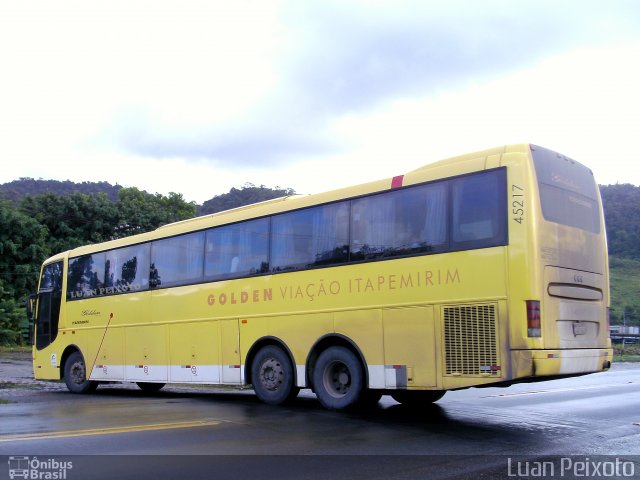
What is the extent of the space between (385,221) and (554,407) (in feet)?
15.3

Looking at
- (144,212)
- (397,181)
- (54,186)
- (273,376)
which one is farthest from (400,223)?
(54,186)

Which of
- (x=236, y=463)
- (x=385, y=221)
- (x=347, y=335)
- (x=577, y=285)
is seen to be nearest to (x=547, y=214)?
(x=577, y=285)

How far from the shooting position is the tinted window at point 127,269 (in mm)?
15523

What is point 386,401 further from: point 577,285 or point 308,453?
point 308,453

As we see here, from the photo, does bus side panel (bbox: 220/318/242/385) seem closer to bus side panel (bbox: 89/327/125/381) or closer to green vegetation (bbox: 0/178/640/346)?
bus side panel (bbox: 89/327/125/381)

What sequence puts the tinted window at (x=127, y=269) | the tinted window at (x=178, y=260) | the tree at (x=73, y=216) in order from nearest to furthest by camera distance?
1. the tinted window at (x=178, y=260)
2. the tinted window at (x=127, y=269)
3. the tree at (x=73, y=216)

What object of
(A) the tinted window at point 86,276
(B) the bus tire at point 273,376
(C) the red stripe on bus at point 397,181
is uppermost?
(C) the red stripe on bus at point 397,181

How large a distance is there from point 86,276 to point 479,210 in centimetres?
1169

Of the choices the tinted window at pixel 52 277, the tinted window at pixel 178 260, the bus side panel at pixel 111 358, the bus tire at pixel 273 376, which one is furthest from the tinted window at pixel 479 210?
the tinted window at pixel 52 277

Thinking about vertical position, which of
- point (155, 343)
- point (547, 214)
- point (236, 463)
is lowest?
point (236, 463)

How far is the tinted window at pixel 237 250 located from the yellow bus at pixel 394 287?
0.03 meters

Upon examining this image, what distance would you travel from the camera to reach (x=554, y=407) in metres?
11.8

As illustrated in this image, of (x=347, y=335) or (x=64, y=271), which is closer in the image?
(x=347, y=335)

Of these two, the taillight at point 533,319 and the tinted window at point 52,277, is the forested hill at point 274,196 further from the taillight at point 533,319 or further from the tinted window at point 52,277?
the taillight at point 533,319
